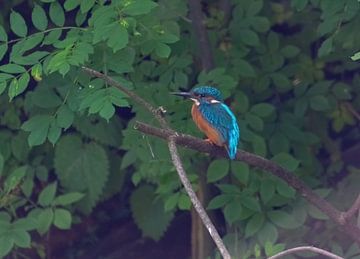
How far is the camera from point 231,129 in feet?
13.2

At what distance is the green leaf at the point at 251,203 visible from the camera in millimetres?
4449

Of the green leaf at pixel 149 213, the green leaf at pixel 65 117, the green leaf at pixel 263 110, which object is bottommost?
the green leaf at pixel 149 213

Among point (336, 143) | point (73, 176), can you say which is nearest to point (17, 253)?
point (73, 176)

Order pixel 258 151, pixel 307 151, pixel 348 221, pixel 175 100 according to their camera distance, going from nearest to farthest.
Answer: pixel 348 221
pixel 175 100
pixel 258 151
pixel 307 151

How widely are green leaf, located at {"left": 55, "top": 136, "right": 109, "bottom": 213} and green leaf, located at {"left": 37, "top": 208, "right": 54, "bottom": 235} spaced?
321mm

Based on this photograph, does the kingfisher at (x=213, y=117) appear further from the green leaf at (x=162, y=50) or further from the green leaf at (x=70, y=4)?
the green leaf at (x=70, y=4)

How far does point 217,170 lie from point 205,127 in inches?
20.8

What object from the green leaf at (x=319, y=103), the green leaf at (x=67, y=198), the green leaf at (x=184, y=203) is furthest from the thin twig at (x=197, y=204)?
the green leaf at (x=319, y=103)

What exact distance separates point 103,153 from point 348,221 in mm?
1620

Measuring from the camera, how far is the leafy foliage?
154 inches

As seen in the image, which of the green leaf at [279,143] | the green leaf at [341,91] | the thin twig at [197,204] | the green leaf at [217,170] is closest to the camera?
the thin twig at [197,204]

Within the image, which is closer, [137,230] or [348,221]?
[348,221]

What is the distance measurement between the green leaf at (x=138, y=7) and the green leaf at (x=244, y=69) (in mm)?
1032

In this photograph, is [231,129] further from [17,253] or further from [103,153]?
[17,253]
